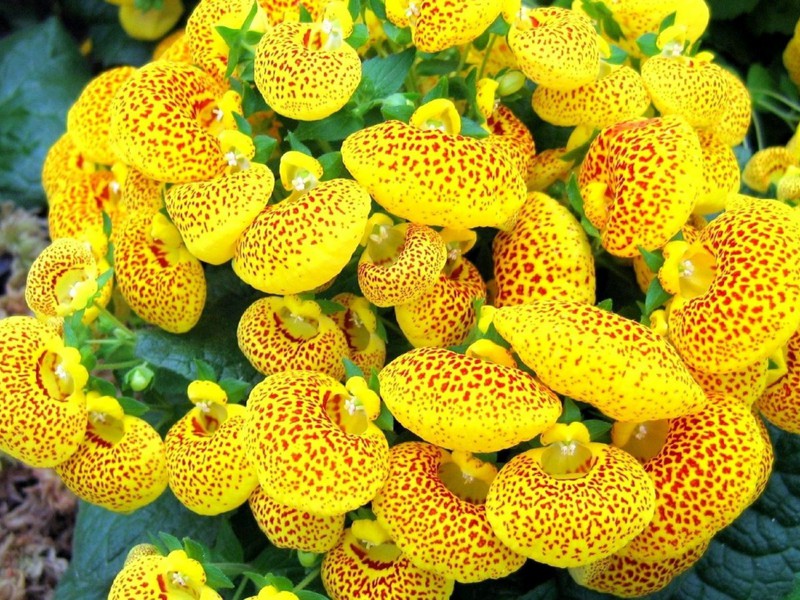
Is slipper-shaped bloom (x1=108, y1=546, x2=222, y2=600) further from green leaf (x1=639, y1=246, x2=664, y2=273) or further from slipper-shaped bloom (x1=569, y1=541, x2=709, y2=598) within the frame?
green leaf (x1=639, y1=246, x2=664, y2=273)

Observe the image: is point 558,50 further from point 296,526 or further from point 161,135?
point 296,526

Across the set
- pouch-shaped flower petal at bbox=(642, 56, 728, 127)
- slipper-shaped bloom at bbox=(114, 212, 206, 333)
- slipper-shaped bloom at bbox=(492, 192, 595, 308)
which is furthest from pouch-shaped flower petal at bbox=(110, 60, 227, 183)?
pouch-shaped flower petal at bbox=(642, 56, 728, 127)

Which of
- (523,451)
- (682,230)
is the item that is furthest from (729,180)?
(523,451)

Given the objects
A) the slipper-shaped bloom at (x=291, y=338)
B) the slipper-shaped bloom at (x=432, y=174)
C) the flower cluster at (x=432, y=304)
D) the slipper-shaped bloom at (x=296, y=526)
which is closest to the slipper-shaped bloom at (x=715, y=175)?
the flower cluster at (x=432, y=304)

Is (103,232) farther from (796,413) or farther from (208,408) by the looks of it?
(796,413)

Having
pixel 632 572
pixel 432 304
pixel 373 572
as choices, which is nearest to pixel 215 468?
pixel 373 572
